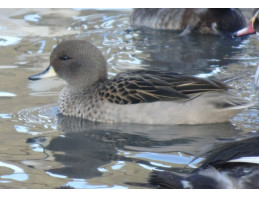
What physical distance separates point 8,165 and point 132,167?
1.07 metres

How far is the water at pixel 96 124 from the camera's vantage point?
6121mm

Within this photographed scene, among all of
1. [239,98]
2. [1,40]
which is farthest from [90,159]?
[1,40]

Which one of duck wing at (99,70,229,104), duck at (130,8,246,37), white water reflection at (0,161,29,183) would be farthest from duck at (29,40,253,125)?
duck at (130,8,246,37)

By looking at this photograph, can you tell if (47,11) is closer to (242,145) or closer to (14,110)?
(14,110)

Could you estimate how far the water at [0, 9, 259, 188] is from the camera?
20.1 ft

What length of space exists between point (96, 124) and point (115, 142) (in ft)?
2.15

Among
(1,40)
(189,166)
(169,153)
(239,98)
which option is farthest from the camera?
(1,40)

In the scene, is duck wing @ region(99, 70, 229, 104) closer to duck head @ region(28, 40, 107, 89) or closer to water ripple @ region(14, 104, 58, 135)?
duck head @ region(28, 40, 107, 89)

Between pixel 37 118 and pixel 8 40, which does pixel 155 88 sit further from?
pixel 8 40

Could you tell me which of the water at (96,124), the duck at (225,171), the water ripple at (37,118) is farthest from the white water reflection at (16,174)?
the duck at (225,171)

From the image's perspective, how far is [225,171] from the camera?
533cm

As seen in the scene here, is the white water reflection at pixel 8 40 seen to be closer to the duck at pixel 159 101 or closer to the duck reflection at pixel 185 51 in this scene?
the duck reflection at pixel 185 51

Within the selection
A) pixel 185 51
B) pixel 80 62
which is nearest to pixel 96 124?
pixel 80 62

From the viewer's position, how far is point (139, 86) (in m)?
7.48
